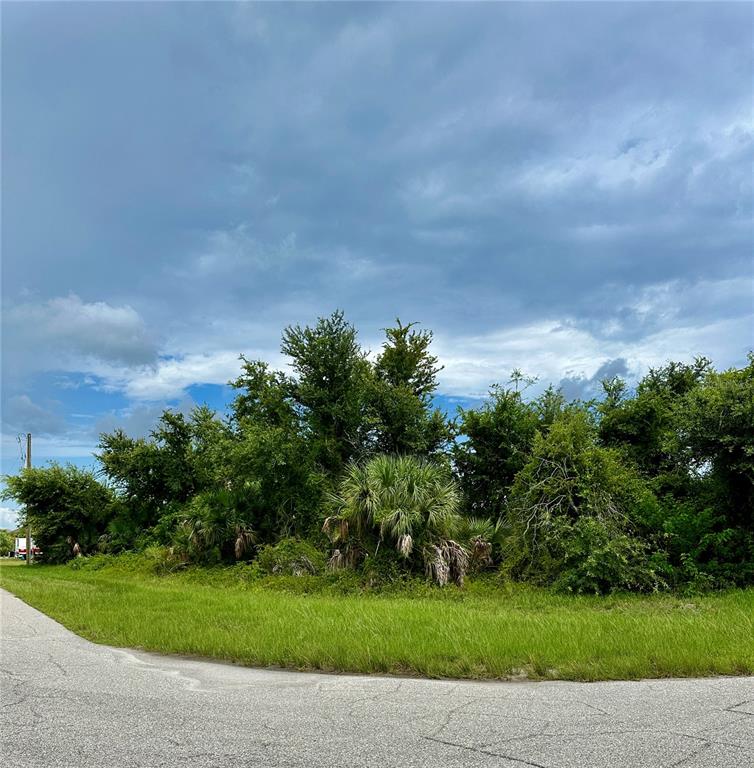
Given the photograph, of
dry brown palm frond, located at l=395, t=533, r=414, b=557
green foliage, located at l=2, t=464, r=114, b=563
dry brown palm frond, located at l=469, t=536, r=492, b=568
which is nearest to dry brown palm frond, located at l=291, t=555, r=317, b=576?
dry brown palm frond, located at l=395, t=533, r=414, b=557

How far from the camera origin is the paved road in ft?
15.6

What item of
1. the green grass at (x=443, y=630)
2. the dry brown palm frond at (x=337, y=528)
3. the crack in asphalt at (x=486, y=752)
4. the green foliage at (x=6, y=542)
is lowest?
the green foliage at (x=6, y=542)

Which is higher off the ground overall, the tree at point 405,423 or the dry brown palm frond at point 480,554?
the tree at point 405,423

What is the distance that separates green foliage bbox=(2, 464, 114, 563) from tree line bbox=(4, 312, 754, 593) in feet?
0.44

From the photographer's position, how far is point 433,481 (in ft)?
61.3

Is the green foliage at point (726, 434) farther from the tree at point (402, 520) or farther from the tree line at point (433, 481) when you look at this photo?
the tree at point (402, 520)

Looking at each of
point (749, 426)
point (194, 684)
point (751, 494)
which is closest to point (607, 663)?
point (194, 684)

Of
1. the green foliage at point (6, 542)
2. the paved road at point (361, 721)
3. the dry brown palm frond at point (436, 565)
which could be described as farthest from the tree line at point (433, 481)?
the green foliage at point (6, 542)

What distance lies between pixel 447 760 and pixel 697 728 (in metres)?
2.19

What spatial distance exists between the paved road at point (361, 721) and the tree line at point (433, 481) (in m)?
9.93

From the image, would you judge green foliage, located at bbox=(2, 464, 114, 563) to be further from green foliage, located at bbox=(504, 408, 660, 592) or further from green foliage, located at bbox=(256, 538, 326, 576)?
green foliage, located at bbox=(504, 408, 660, 592)

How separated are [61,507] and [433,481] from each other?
28.6 m

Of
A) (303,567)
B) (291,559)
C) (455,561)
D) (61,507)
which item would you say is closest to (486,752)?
(455,561)

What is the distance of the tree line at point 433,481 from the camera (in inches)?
650
